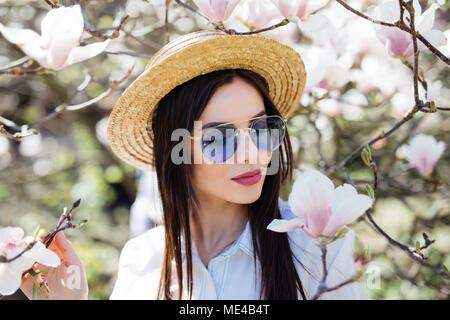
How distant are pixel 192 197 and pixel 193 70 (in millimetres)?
399

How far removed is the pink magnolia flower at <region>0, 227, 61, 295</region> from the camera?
874 mm

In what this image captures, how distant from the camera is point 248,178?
4.02 feet

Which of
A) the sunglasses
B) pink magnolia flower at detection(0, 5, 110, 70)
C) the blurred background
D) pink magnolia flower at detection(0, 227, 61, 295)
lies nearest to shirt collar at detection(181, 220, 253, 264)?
the sunglasses

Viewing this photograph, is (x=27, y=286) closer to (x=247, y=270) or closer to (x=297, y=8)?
(x=247, y=270)

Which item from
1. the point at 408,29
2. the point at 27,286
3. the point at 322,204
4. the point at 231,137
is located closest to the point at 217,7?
the point at 231,137

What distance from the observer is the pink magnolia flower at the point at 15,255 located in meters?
0.87

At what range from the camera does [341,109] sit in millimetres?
1945

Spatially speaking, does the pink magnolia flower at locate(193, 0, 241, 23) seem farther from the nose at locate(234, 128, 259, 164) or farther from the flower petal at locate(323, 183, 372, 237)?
the flower petal at locate(323, 183, 372, 237)

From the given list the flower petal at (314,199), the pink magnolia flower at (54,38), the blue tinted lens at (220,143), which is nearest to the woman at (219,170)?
the blue tinted lens at (220,143)

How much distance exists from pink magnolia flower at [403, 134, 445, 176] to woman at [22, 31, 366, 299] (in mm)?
473

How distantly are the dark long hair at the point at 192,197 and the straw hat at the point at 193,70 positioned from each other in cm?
3
